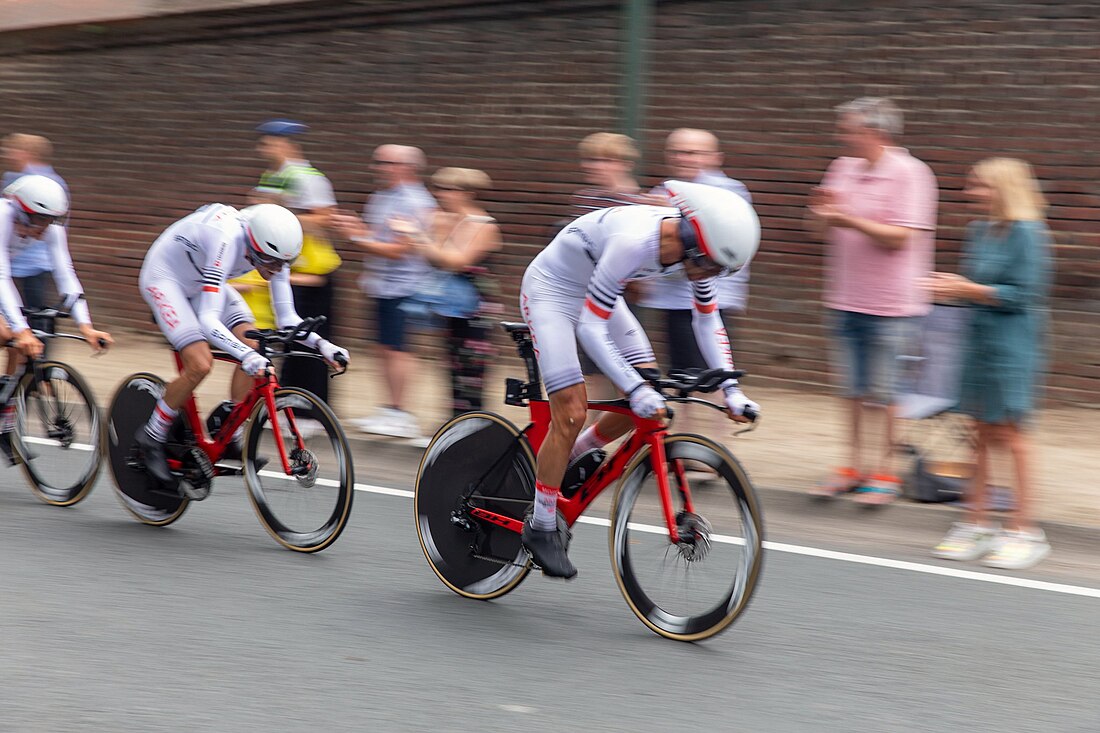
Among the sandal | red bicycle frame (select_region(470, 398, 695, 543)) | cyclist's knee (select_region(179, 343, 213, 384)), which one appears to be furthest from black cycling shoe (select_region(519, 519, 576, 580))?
the sandal

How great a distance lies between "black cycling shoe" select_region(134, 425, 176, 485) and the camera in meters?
6.43

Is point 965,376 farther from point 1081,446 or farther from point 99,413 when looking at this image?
point 99,413

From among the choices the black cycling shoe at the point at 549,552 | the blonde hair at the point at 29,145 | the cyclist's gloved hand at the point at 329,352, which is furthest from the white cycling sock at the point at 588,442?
the blonde hair at the point at 29,145

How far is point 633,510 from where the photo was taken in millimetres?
5129

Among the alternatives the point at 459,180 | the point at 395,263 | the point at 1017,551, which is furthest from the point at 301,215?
the point at 1017,551

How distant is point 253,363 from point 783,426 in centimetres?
489

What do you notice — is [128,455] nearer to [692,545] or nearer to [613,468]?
[613,468]

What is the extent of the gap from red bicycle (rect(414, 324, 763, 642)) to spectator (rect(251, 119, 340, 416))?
261cm

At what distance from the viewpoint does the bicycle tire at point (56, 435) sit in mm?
6957

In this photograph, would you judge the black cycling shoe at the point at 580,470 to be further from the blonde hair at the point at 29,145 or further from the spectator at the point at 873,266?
the blonde hair at the point at 29,145

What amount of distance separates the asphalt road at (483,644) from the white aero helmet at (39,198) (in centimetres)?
160

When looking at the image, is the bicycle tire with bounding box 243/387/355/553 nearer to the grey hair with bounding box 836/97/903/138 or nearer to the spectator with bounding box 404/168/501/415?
the spectator with bounding box 404/168/501/415

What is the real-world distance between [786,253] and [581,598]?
6.04 m

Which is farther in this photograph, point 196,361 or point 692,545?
point 196,361
